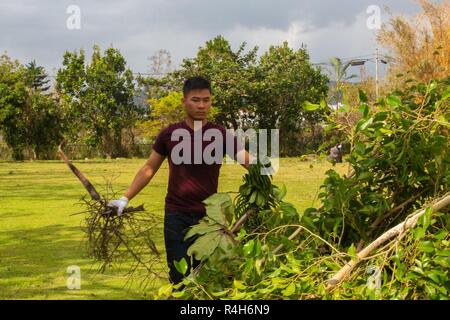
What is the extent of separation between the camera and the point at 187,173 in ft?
13.1

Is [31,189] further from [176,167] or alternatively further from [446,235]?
[446,235]

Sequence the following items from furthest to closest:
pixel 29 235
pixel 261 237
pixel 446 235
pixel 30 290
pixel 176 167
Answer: pixel 29 235 → pixel 30 290 → pixel 176 167 → pixel 261 237 → pixel 446 235

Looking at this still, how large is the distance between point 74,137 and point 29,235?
34.8m

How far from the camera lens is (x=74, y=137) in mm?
43938

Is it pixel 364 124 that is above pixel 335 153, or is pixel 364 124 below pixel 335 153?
above

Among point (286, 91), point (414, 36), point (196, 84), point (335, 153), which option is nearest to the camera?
point (335, 153)

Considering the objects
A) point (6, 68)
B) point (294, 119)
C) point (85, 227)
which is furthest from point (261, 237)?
point (6, 68)

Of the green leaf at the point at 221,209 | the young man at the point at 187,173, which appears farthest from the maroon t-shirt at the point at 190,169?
the green leaf at the point at 221,209

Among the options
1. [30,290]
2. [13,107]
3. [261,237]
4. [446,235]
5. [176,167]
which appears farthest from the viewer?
[13,107]

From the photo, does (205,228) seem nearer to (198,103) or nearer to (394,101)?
(394,101)

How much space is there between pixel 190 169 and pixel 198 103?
0.37m

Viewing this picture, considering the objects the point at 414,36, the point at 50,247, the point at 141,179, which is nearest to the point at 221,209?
the point at 141,179

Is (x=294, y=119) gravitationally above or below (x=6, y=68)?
below

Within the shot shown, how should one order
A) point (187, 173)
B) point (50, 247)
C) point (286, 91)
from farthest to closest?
point (286, 91) < point (50, 247) < point (187, 173)
